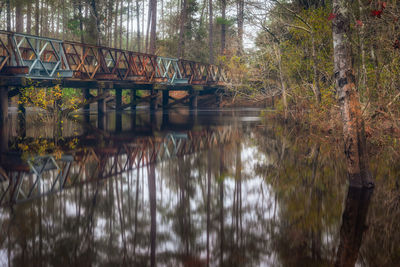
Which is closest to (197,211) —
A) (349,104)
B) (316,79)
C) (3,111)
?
(349,104)

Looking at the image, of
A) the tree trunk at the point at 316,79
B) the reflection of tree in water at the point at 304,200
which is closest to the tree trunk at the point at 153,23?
the tree trunk at the point at 316,79

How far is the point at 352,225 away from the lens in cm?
530

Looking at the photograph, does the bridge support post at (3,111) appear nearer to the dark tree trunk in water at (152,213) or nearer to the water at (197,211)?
the water at (197,211)

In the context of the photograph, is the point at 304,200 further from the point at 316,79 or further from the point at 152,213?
the point at 316,79

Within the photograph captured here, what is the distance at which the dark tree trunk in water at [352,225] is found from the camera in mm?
4316

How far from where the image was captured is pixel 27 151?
1084 centimetres

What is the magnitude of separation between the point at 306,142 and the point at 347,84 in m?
6.22

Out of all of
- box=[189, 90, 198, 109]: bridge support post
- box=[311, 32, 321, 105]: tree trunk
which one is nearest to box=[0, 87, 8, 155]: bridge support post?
box=[311, 32, 321, 105]: tree trunk

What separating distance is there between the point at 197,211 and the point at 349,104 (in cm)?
304

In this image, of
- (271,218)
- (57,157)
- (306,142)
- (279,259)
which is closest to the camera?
(279,259)

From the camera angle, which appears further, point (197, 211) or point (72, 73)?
point (72, 73)

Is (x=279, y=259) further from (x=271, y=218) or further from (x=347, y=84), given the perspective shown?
(x=347, y=84)

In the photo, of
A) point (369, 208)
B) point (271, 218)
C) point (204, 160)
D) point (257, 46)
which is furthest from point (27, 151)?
point (257, 46)

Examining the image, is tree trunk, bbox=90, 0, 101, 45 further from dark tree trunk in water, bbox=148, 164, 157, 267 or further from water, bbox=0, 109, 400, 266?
dark tree trunk in water, bbox=148, 164, 157, 267
